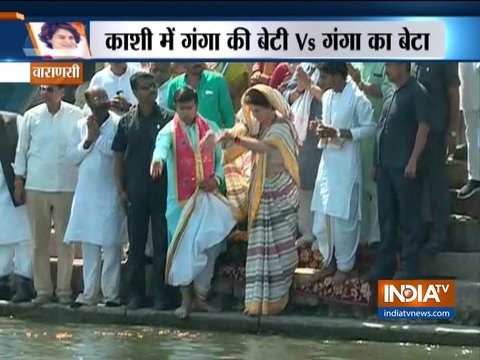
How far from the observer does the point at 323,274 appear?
32.9 feet

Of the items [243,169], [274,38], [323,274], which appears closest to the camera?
[274,38]

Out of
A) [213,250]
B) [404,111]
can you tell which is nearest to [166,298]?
[213,250]

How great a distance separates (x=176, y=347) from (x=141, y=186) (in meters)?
1.54

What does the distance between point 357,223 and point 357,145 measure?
57cm

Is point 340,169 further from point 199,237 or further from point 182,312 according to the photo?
point 182,312

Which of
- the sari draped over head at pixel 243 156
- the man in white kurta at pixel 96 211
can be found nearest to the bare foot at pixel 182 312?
the man in white kurta at pixel 96 211

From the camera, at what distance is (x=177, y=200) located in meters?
10.2

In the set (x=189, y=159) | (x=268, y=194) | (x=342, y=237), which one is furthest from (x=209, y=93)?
(x=342, y=237)

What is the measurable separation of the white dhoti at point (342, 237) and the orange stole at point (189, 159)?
90 centimetres

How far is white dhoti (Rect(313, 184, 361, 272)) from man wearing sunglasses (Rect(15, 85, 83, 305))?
6.31 feet

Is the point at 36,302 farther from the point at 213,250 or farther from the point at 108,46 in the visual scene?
the point at 108,46

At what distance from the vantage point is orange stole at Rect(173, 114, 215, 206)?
1005cm

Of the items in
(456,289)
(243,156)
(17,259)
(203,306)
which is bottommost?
(203,306)

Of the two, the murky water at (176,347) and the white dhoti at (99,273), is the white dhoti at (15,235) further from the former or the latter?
the murky water at (176,347)
